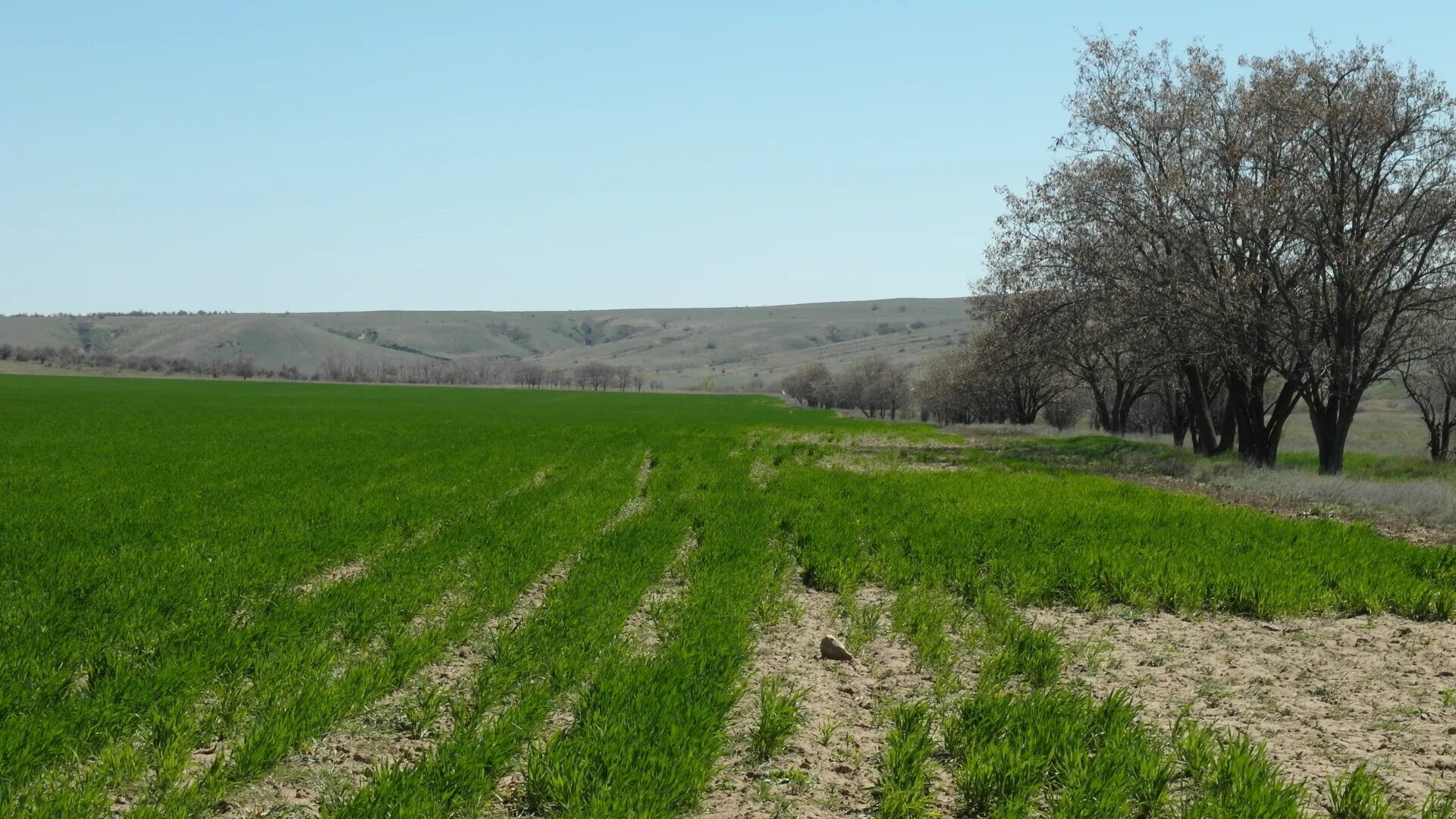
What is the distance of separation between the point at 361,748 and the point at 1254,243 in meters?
28.8

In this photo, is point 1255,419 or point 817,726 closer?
point 817,726

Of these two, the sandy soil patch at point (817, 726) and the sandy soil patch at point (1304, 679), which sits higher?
the sandy soil patch at point (1304, 679)

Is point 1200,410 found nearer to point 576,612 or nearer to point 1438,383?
point 1438,383

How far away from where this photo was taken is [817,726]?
7121mm

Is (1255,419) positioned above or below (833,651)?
above

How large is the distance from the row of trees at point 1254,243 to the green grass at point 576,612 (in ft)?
30.0

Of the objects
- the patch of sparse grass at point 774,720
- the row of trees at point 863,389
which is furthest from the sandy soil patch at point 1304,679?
the row of trees at point 863,389

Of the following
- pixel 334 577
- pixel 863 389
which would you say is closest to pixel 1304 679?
pixel 334 577

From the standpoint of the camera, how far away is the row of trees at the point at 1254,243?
27.2 m

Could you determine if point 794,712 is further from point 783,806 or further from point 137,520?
point 137,520

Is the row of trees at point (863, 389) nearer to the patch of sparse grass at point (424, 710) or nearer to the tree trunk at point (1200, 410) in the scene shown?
the tree trunk at point (1200, 410)

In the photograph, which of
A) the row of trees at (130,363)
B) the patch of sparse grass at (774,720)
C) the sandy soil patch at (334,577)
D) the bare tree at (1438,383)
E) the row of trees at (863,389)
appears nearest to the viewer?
the patch of sparse grass at (774,720)

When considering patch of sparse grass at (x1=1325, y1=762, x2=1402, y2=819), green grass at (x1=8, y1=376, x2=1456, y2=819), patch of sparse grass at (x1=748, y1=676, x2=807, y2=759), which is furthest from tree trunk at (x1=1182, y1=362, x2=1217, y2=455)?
patch of sparse grass at (x1=1325, y1=762, x2=1402, y2=819)

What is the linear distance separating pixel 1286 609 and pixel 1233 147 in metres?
23.2
